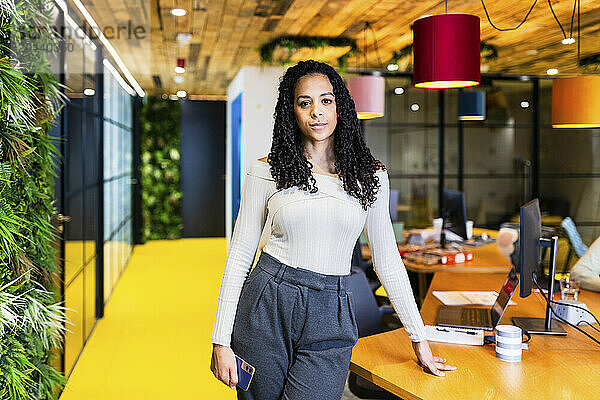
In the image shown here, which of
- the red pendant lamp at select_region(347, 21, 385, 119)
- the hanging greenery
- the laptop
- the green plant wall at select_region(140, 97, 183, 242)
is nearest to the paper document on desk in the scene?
the laptop

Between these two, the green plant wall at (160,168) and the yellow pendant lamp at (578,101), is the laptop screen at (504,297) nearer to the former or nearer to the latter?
the yellow pendant lamp at (578,101)

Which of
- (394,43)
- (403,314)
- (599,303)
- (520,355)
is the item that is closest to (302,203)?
(403,314)

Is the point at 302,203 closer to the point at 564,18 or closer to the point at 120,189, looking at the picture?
the point at 564,18

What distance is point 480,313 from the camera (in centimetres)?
293

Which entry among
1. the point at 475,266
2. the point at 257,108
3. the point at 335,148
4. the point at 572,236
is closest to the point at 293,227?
the point at 335,148

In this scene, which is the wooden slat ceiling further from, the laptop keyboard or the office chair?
the laptop keyboard

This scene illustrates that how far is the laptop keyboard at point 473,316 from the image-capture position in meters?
2.77

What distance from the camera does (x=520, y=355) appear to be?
7.50 ft

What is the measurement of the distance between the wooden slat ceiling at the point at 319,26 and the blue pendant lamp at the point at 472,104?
0.45m

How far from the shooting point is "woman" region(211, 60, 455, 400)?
1.97 meters

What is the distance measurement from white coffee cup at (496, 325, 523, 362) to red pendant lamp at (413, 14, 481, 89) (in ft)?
3.93

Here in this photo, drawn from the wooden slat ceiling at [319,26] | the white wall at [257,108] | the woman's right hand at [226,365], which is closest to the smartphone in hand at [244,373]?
the woman's right hand at [226,365]

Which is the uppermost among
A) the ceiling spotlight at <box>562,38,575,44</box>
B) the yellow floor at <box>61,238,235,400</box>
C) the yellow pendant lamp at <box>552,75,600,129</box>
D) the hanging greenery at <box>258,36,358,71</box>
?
the ceiling spotlight at <box>562,38,575,44</box>

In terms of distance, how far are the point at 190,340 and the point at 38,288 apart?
2711 millimetres
